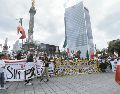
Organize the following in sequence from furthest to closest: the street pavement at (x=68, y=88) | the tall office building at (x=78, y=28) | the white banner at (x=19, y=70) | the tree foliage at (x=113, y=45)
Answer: the tall office building at (x=78, y=28)
the tree foliage at (x=113, y=45)
the white banner at (x=19, y=70)
the street pavement at (x=68, y=88)

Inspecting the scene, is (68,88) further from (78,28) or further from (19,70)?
(78,28)

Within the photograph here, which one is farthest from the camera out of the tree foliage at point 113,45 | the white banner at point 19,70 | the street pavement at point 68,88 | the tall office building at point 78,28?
the tall office building at point 78,28

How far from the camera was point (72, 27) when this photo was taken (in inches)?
7023

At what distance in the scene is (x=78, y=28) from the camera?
174 m

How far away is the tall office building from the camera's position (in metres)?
167

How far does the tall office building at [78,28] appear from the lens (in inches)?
6570

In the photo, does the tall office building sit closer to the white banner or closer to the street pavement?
the white banner

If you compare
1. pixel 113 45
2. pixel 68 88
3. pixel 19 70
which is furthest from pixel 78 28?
pixel 68 88

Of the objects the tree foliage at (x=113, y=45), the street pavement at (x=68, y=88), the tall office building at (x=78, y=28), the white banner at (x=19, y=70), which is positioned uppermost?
the tall office building at (x=78, y=28)

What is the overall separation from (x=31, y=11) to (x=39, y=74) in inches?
3831

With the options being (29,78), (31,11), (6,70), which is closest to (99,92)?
(29,78)

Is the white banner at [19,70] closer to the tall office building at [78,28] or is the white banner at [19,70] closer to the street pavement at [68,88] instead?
the street pavement at [68,88]

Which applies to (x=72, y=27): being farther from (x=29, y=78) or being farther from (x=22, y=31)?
(x=29, y=78)

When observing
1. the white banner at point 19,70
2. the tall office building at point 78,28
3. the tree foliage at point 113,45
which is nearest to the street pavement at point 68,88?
the white banner at point 19,70
